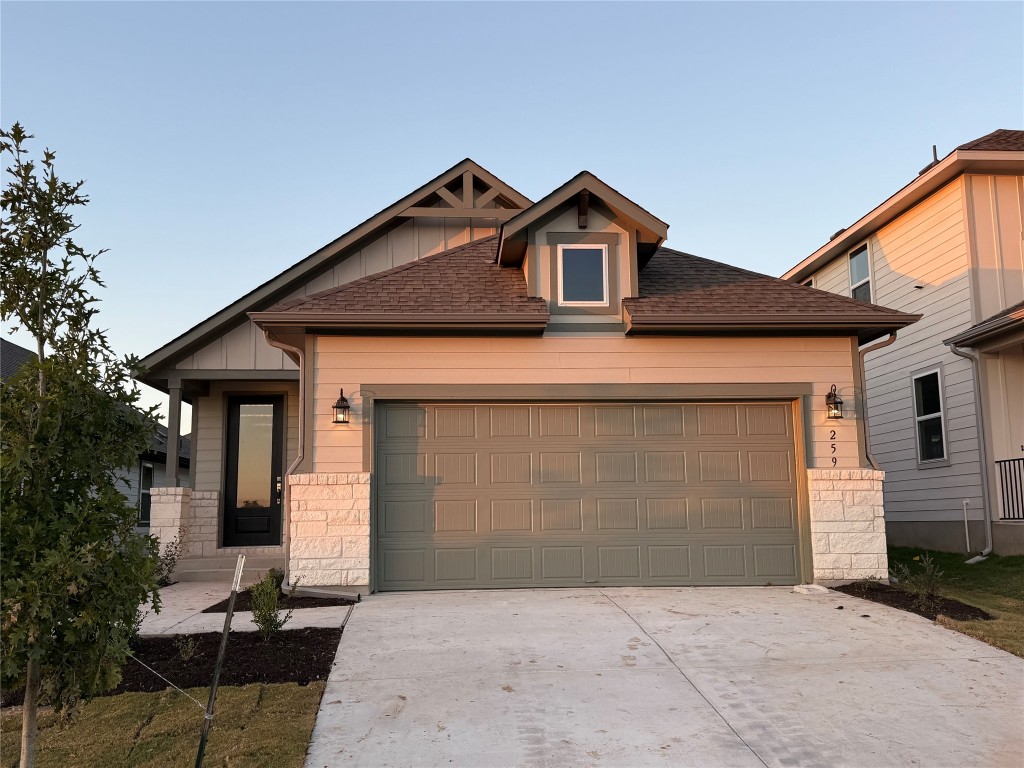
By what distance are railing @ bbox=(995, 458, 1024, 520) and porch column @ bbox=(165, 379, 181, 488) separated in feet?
41.5

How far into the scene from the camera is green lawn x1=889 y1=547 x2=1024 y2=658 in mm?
6793

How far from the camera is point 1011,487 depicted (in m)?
12.1

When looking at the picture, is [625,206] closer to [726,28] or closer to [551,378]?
[551,378]

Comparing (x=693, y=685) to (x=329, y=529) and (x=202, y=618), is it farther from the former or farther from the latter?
(x=202, y=618)

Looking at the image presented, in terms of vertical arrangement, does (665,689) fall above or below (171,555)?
below

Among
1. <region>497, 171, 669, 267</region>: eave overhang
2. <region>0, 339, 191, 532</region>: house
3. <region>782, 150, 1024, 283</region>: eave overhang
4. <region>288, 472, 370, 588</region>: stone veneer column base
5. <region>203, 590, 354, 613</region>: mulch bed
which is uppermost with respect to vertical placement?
<region>782, 150, 1024, 283</region>: eave overhang

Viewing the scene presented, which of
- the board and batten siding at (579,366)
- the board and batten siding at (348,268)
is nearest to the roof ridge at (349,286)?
the board and batten siding at (579,366)

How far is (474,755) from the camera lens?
446 centimetres

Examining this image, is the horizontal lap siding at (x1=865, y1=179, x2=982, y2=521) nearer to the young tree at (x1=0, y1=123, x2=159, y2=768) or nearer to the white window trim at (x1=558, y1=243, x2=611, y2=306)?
the white window trim at (x1=558, y1=243, x2=611, y2=306)

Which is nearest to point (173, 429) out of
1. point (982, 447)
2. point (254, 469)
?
point (254, 469)

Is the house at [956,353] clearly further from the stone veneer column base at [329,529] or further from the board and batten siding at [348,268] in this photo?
the stone veneer column base at [329,529]

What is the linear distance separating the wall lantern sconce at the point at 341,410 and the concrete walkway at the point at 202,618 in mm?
2078

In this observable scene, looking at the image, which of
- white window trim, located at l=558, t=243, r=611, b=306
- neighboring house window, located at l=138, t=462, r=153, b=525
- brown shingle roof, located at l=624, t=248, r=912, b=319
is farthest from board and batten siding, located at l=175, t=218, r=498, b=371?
neighboring house window, located at l=138, t=462, r=153, b=525

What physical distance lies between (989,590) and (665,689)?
5.96 m
